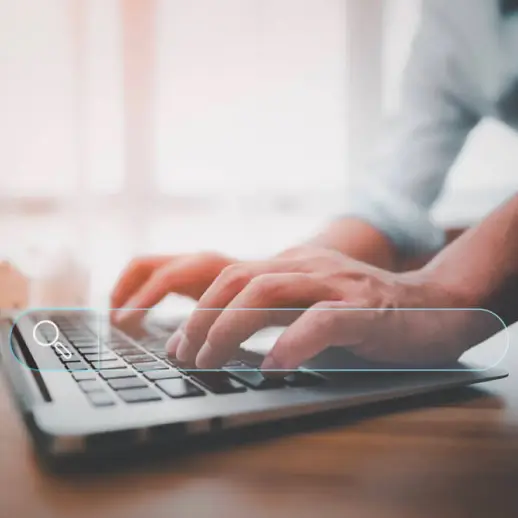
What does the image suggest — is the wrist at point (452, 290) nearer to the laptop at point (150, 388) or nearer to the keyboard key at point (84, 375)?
the laptop at point (150, 388)

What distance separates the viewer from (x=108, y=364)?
0.36m

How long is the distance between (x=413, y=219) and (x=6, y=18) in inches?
15.6

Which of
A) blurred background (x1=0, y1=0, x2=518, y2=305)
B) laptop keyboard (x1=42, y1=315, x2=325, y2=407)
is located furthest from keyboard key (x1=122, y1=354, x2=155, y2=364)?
blurred background (x1=0, y1=0, x2=518, y2=305)

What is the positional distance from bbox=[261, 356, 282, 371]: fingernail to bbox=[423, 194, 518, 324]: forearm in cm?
15

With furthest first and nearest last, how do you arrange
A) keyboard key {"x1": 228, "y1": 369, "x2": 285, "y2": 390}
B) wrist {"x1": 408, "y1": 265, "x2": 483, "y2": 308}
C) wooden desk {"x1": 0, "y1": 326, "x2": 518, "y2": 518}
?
1. wrist {"x1": 408, "y1": 265, "x2": 483, "y2": 308}
2. keyboard key {"x1": 228, "y1": 369, "x2": 285, "y2": 390}
3. wooden desk {"x1": 0, "y1": 326, "x2": 518, "y2": 518}

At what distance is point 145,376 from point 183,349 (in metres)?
0.05

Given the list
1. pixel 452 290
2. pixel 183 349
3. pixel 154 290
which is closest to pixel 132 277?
pixel 154 290

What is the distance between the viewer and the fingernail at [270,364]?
35 centimetres

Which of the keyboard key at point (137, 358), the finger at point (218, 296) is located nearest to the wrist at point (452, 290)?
the finger at point (218, 296)

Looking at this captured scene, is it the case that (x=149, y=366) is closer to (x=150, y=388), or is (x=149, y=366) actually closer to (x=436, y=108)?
(x=150, y=388)

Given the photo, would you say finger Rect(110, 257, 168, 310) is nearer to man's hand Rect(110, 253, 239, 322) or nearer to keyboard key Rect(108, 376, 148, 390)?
man's hand Rect(110, 253, 239, 322)

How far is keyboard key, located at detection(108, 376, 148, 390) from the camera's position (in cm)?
30

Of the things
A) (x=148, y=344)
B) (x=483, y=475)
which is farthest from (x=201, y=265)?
(x=483, y=475)

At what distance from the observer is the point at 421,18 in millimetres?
466
